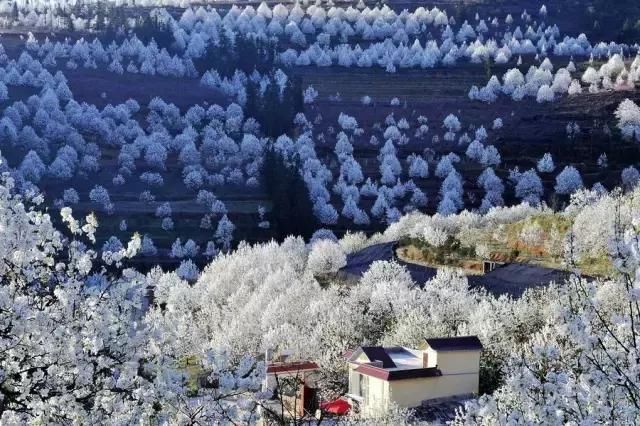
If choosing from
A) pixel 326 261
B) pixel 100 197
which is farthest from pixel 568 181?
pixel 100 197

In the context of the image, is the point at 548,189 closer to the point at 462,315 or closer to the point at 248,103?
the point at 248,103

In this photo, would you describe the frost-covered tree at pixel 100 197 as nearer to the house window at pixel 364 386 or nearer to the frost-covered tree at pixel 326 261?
the frost-covered tree at pixel 326 261

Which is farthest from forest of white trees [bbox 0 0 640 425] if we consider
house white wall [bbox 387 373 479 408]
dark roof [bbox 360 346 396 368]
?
dark roof [bbox 360 346 396 368]

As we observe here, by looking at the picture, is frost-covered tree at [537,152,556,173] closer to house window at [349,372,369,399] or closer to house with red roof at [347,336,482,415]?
house with red roof at [347,336,482,415]

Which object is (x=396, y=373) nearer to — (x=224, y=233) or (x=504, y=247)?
(x=504, y=247)

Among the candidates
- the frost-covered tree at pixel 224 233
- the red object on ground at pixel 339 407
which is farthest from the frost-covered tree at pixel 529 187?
the red object on ground at pixel 339 407
